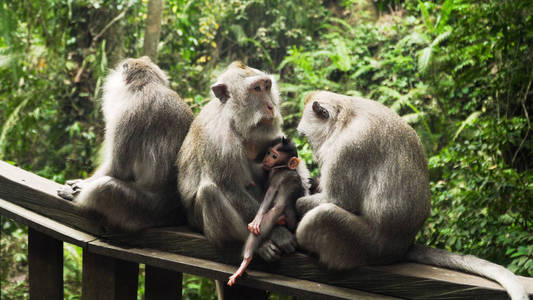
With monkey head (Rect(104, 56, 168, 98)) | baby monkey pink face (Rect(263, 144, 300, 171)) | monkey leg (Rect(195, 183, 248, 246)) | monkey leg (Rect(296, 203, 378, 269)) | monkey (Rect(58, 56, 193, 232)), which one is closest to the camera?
monkey leg (Rect(296, 203, 378, 269))

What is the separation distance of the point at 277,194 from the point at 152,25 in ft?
14.9

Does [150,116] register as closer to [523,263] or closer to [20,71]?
[523,263]

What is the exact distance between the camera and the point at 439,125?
25.3 ft

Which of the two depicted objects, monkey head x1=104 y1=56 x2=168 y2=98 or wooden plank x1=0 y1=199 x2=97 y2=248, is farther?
monkey head x1=104 y1=56 x2=168 y2=98

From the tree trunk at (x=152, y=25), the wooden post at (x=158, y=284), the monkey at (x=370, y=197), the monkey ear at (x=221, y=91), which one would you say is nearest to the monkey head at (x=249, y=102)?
the monkey ear at (x=221, y=91)

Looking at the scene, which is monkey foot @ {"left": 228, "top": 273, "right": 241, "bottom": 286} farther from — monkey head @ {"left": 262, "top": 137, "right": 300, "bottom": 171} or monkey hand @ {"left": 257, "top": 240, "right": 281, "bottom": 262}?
monkey head @ {"left": 262, "top": 137, "right": 300, "bottom": 171}

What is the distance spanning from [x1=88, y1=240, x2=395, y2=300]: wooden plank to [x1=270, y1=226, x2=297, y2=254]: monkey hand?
13 centimetres

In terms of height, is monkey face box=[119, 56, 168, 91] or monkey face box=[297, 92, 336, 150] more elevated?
monkey face box=[119, 56, 168, 91]

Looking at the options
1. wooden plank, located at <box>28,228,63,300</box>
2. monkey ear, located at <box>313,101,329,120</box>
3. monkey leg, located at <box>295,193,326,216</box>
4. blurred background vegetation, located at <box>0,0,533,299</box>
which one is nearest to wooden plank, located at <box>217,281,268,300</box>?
monkey leg, located at <box>295,193,326,216</box>

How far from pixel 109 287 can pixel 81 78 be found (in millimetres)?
6416

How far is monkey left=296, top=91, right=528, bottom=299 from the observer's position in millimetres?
2301

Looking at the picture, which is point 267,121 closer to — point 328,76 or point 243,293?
point 243,293

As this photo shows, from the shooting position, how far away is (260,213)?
235 centimetres

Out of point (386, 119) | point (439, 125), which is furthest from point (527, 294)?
point (439, 125)
